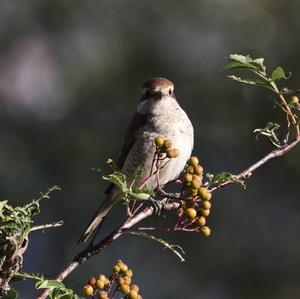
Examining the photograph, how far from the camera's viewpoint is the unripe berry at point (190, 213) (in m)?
2.38

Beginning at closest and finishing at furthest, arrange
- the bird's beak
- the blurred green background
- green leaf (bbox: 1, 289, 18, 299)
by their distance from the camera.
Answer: green leaf (bbox: 1, 289, 18, 299) < the bird's beak < the blurred green background

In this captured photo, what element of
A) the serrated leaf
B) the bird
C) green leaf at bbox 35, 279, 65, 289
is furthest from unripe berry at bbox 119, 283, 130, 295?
the bird

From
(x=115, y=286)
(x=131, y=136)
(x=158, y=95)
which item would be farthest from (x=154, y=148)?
(x=115, y=286)

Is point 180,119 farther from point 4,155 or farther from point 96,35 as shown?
point 96,35

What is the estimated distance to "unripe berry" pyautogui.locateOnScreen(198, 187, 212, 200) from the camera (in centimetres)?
237

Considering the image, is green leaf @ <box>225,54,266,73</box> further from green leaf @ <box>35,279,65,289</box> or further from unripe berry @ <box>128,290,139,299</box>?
green leaf @ <box>35,279,65,289</box>

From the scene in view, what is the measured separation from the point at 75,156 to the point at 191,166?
5620 mm

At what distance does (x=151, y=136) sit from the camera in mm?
4266

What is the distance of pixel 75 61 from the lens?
8797 millimetres

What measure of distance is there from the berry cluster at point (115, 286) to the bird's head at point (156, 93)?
234cm

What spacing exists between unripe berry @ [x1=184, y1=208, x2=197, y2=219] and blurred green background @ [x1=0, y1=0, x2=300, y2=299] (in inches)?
215

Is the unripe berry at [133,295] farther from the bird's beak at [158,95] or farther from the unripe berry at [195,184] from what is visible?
the bird's beak at [158,95]

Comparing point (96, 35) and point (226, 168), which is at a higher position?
point (96, 35)

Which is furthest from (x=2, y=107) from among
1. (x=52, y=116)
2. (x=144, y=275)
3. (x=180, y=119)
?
(x=180, y=119)
